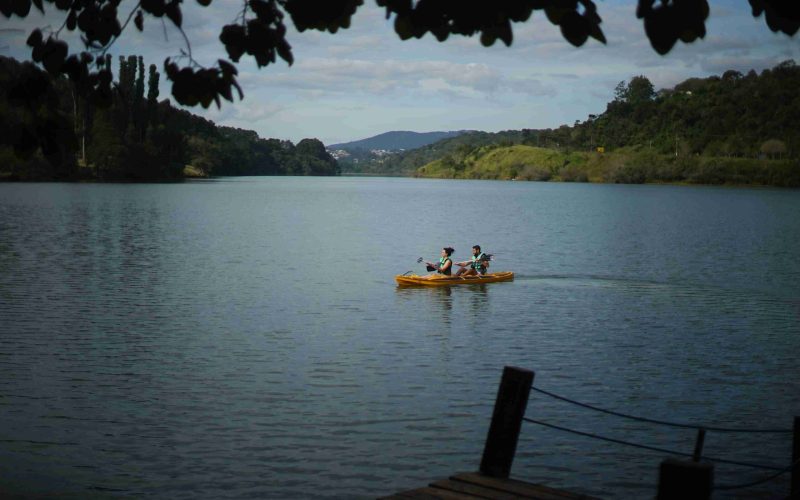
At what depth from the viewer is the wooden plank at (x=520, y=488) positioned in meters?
8.72

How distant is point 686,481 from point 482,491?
9.99 ft

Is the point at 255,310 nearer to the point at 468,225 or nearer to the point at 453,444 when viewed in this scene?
the point at 453,444

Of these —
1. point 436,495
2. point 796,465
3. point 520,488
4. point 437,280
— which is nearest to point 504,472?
point 520,488

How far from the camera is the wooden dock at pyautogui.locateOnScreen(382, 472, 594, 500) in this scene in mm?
8648

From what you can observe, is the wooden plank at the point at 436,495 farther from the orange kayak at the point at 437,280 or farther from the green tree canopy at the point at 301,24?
the orange kayak at the point at 437,280

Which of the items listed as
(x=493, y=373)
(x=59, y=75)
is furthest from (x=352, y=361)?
(x=59, y=75)

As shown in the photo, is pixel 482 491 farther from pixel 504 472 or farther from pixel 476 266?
pixel 476 266

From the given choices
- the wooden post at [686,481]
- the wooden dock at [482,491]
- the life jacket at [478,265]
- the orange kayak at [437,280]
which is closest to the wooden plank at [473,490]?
the wooden dock at [482,491]

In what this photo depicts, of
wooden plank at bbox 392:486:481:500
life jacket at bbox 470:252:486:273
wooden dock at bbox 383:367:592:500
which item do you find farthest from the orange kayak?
wooden plank at bbox 392:486:481:500

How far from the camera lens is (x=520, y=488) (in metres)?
9.01

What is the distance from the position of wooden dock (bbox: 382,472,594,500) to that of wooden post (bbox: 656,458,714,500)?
2347 millimetres

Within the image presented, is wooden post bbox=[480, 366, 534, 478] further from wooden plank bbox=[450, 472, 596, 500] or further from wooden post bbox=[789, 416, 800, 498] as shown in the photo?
wooden post bbox=[789, 416, 800, 498]

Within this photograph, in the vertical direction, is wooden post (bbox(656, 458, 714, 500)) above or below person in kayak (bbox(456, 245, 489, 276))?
above

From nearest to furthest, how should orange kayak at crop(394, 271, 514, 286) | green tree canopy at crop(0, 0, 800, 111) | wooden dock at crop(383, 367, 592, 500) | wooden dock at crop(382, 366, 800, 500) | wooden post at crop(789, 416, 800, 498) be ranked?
green tree canopy at crop(0, 0, 800, 111) → wooden dock at crop(382, 366, 800, 500) → wooden dock at crop(383, 367, 592, 500) → wooden post at crop(789, 416, 800, 498) → orange kayak at crop(394, 271, 514, 286)
